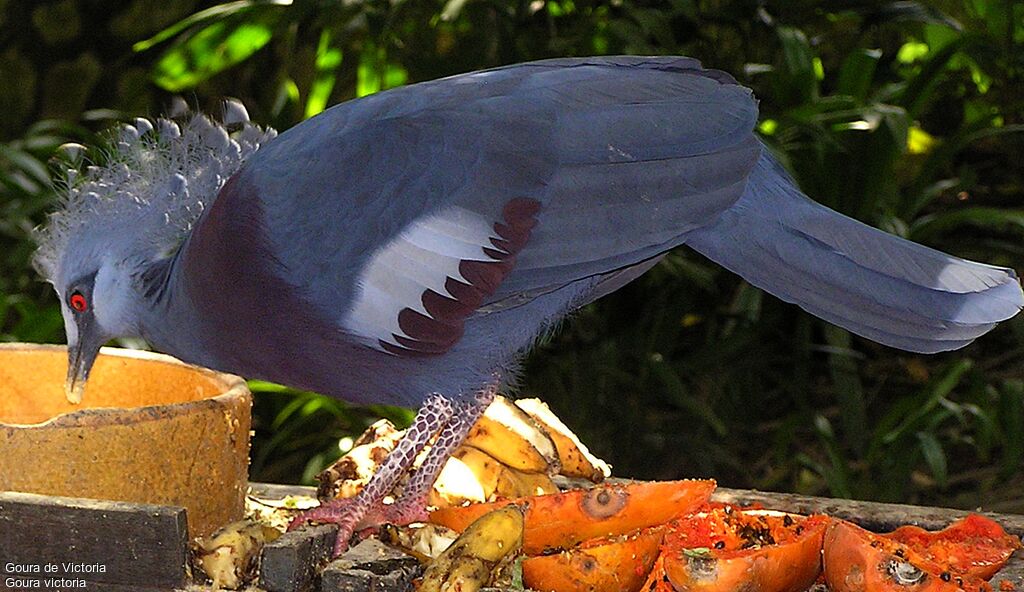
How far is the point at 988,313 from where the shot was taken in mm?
1651

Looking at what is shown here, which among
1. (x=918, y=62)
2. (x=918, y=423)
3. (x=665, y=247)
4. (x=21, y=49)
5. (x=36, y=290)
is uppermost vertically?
(x=665, y=247)

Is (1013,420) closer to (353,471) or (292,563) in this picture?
(353,471)

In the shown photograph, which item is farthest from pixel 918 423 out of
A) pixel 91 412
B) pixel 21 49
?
pixel 21 49

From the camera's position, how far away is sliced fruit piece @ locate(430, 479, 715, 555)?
1.53 metres

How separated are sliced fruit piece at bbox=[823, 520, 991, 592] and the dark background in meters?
1.72

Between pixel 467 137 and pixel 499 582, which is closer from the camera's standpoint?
pixel 499 582

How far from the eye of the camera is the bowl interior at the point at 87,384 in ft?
6.02

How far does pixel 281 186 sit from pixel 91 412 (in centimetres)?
41

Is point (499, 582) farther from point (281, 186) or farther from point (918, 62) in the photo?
point (918, 62)

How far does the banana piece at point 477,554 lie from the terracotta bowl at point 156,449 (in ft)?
1.17

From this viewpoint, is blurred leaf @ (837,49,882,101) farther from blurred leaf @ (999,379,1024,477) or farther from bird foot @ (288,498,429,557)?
bird foot @ (288,498,429,557)

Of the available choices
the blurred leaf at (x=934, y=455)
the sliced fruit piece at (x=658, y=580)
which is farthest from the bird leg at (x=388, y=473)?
the blurred leaf at (x=934, y=455)

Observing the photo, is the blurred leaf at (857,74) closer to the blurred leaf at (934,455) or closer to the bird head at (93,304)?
the blurred leaf at (934,455)

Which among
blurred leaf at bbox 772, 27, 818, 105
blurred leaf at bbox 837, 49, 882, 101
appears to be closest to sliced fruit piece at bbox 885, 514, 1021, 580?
blurred leaf at bbox 772, 27, 818, 105
